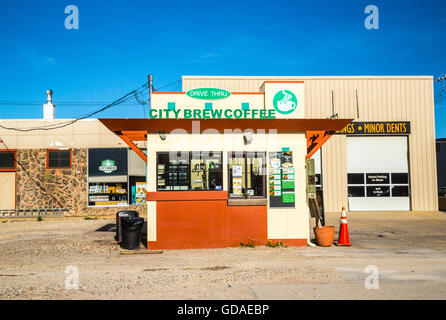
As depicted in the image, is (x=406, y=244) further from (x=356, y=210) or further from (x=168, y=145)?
(x=356, y=210)

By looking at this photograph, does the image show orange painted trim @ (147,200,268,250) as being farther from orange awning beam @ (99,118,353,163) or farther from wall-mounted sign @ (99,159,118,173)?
wall-mounted sign @ (99,159,118,173)

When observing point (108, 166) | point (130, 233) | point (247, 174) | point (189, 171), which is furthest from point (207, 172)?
point (108, 166)

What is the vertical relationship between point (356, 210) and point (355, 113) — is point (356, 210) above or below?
below

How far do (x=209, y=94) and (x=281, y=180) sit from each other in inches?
130

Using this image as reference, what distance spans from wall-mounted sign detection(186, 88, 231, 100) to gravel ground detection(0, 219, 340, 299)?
4443 millimetres

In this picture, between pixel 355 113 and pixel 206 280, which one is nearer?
pixel 206 280

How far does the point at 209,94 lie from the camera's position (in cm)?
1162

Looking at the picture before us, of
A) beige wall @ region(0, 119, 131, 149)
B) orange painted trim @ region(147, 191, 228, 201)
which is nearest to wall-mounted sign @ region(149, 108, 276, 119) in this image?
orange painted trim @ region(147, 191, 228, 201)

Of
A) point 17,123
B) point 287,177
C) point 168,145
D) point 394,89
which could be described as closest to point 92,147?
point 17,123

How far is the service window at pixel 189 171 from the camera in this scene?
1090 cm

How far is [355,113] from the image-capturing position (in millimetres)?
22438

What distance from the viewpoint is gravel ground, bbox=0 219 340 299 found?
6430mm
